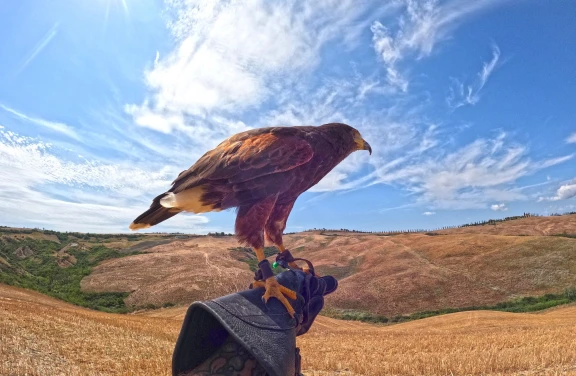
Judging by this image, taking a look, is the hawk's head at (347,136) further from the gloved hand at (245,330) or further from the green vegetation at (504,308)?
the green vegetation at (504,308)

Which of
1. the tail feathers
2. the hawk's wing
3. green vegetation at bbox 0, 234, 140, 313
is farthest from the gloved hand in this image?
green vegetation at bbox 0, 234, 140, 313

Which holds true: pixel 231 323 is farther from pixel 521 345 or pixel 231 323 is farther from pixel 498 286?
pixel 498 286

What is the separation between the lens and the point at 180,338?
6.69 feet

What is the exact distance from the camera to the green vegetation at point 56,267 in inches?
1555

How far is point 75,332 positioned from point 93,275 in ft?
139

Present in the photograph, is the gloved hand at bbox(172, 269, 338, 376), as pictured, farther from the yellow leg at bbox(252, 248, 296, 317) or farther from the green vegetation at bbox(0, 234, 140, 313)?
the green vegetation at bbox(0, 234, 140, 313)

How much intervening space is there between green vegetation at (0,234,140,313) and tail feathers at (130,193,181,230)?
124ft

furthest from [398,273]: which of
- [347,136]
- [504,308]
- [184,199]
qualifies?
[184,199]

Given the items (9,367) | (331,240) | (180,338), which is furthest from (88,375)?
(331,240)

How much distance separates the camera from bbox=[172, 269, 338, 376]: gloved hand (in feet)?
6.14

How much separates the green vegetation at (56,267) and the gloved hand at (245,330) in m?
38.9

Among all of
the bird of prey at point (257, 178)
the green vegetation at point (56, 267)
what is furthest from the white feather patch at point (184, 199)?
the green vegetation at point (56, 267)

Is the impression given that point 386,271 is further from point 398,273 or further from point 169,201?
point 169,201

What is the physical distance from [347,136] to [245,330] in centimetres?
206
